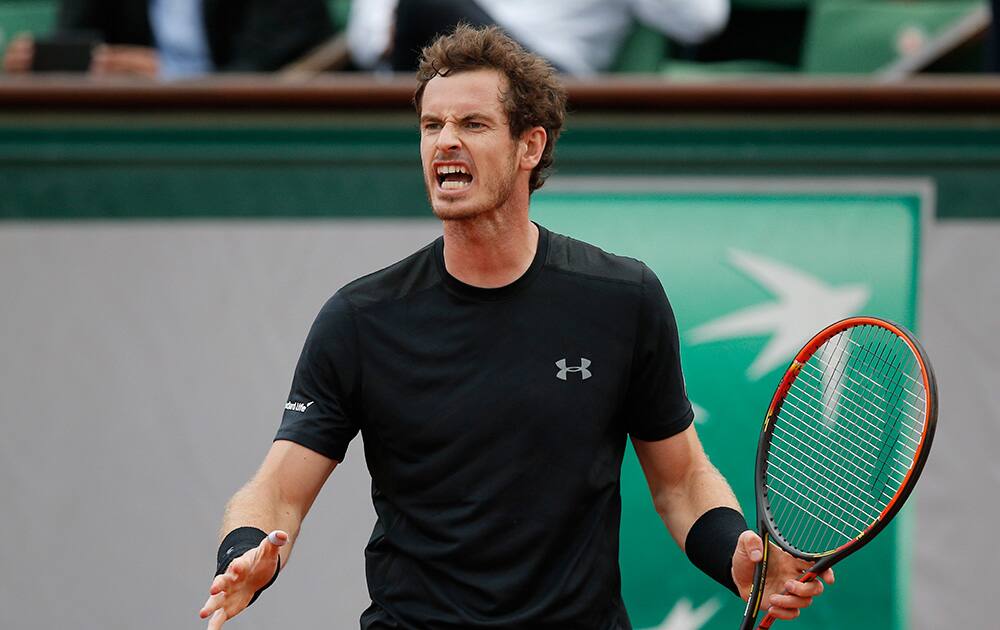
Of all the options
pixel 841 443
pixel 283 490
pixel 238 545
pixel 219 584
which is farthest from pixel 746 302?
pixel 219 584

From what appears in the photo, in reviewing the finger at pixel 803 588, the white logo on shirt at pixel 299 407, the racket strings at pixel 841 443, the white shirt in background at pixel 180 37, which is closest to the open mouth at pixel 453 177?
the white logo on shirt at pixel 299 407

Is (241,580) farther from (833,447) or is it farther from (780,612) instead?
(833,447)

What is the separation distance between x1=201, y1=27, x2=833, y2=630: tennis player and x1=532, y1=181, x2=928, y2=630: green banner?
1.32 metres

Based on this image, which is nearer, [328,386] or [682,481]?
[328,386]

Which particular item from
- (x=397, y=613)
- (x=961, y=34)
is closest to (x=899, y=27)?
(x=961, y=34)

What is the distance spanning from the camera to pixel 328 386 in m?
2.84

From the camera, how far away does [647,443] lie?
9.64 feet

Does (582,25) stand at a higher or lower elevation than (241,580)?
higher

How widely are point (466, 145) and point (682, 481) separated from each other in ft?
2.63

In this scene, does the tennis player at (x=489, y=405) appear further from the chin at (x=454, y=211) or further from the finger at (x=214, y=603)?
the finger at (x=214, y=603)

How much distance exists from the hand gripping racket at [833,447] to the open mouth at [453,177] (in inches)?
28.2

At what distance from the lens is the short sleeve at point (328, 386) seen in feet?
9.24

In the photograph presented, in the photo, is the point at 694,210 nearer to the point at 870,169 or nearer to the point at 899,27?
the point at 870,169

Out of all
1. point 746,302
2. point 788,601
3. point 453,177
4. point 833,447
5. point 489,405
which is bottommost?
point 833,447
